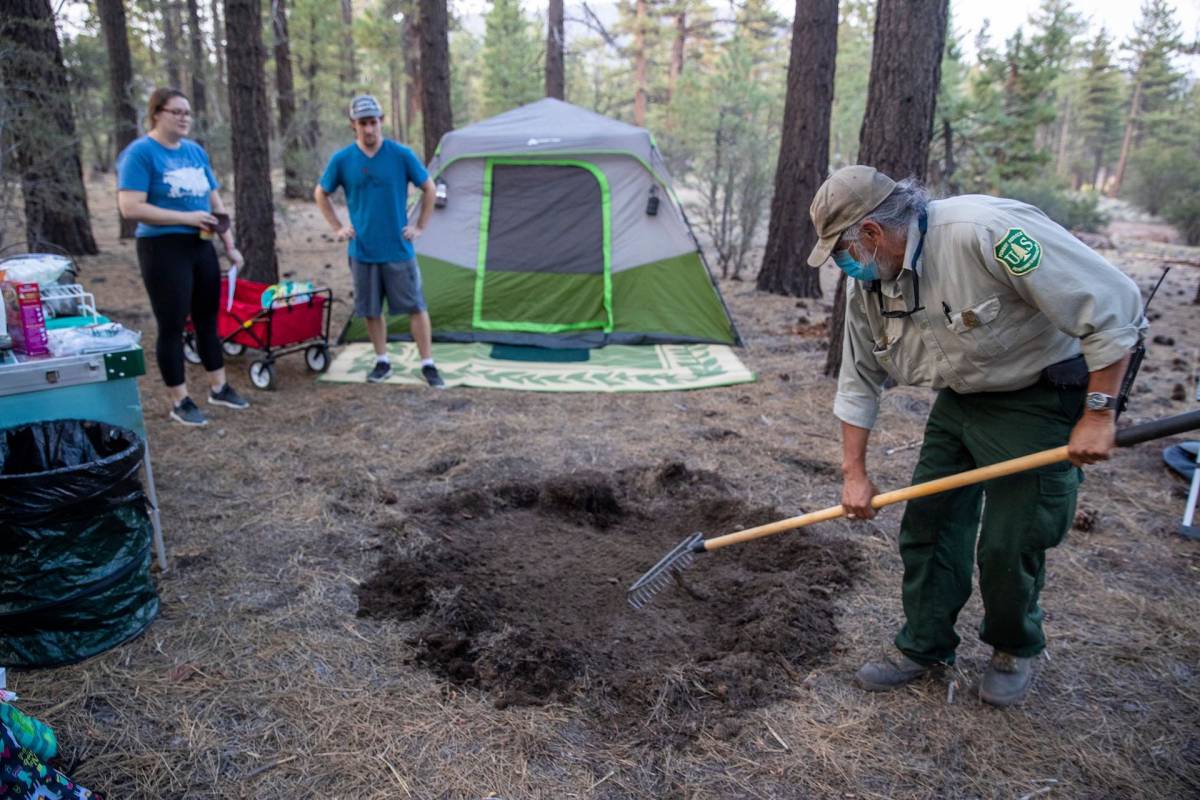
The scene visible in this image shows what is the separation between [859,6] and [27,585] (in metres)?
32.7

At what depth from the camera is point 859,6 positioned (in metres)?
29.0

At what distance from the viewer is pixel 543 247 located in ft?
22.5

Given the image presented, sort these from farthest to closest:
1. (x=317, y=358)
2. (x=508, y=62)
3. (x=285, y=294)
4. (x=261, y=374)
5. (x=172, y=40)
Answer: (x=508, y=62) → (x=172, y=40) → (x=317, y=358) → (x=261, y=374) → (x=285, y=294)

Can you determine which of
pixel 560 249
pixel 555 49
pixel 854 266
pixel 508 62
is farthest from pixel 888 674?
pixel 508 62

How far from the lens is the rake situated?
6.10 feet

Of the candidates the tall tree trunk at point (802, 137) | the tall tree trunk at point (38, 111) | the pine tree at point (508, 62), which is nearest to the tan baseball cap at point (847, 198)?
the tall tree trunk at point (802, 137)

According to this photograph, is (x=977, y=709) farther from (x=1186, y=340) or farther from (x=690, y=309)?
(x=1186, y=340)

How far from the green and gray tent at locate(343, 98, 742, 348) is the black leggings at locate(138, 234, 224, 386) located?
2382 millimetres

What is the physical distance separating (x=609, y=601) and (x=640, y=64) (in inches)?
1198

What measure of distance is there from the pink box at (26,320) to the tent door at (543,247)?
4.19m

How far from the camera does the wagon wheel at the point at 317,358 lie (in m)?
5.75

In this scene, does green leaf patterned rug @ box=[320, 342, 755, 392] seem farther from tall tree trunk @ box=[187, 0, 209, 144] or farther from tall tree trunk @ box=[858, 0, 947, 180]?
tall tree trunk @ box=[187, 0, 209, 144]

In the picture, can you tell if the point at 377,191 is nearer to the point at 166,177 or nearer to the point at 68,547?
the point at 166,177

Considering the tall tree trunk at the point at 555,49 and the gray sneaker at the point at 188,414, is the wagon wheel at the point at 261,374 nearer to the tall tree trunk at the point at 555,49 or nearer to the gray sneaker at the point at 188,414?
the gray sneaker at the point at 188,414
